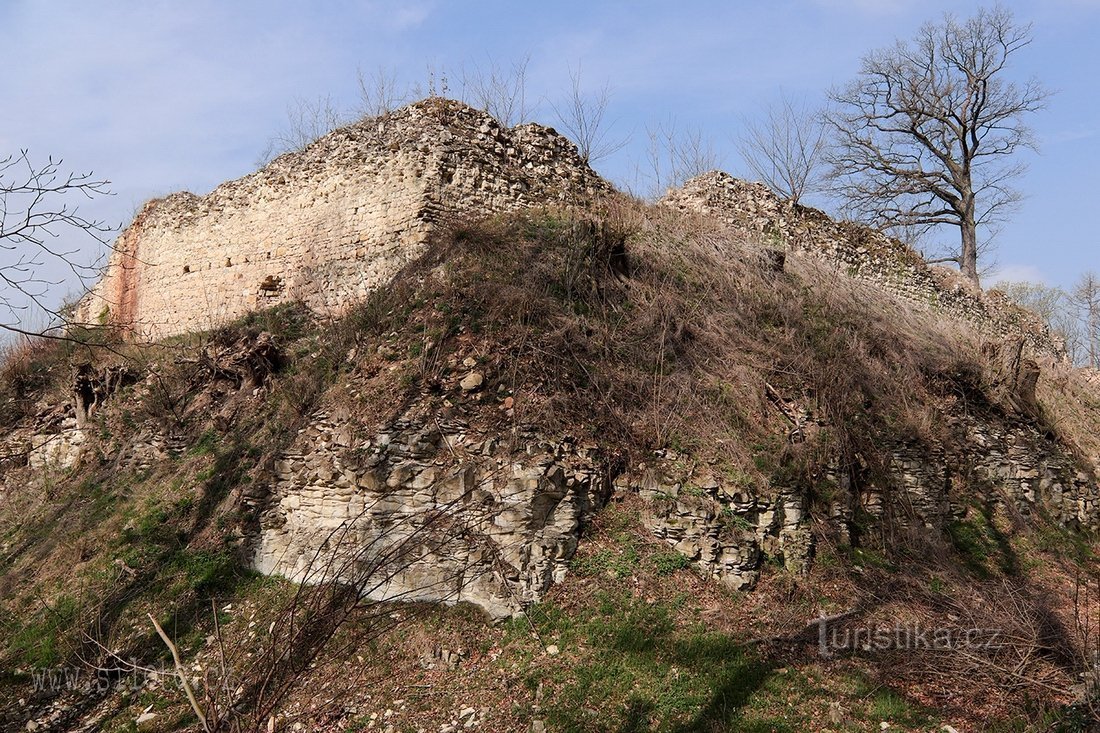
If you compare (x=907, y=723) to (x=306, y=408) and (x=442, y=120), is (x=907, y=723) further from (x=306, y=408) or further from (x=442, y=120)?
(x=442, y=120)

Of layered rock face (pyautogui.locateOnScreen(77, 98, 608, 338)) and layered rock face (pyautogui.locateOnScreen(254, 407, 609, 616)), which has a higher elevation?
layered rock face (pyautogui.locateOnScreen(77, 98, 608, 338))

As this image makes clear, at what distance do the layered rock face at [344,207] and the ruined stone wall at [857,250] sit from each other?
2.95 m

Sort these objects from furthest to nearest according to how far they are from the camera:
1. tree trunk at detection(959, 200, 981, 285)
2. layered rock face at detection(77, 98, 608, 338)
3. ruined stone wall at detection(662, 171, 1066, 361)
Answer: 1. tree trunk at detection(959, 200, 981, 285)
2. ruined stone wall at detection(662, 171, 1066, 361)
3. layered rock face at detection(77, 98, 608, 338)

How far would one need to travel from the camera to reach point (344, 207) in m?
12.3

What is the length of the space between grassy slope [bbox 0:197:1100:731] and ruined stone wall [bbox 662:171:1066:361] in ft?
8.68

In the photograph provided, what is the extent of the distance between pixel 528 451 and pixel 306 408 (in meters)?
3.26

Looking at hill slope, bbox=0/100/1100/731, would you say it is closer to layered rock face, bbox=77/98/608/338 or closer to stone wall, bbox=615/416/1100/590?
stone wall, bbox=615/416/1100/590

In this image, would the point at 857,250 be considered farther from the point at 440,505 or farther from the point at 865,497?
the point at 440,505

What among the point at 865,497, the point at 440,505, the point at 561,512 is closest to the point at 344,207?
the point at 440,505

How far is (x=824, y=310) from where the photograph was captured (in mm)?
11758

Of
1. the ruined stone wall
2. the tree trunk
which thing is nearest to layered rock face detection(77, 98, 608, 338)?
the ruined stone wall

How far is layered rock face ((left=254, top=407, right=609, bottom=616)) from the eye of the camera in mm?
7410

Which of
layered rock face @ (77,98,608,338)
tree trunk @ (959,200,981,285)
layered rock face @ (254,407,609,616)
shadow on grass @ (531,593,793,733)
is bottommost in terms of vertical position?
shadow on grass @ (531,593,793,733)

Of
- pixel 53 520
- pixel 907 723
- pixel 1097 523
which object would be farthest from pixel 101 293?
pixel 1097 523
